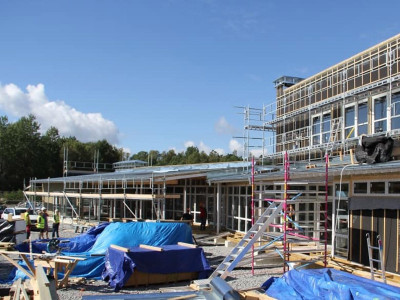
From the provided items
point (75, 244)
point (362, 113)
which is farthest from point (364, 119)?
point (75, 244)

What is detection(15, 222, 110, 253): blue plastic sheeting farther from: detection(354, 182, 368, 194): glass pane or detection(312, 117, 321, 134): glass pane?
detection(312, 117, 321, 134): glass pane

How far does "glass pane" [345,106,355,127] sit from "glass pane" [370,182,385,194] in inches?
313

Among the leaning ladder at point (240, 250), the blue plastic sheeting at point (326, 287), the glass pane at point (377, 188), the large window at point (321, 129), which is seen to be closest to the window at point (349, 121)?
the large window at point (321, 129)

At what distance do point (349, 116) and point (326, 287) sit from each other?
551 inches

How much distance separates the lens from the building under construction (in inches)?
468

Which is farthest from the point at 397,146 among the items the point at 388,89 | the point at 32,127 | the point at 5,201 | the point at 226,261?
the point at 32,127

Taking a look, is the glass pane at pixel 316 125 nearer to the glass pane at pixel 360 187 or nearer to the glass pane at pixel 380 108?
the glass pane at pixel 380 108

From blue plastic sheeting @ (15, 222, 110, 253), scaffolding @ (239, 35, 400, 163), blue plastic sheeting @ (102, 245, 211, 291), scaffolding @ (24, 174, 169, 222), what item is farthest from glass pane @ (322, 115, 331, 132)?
blue plastic sheeting @ (15, 222, 110, 253)

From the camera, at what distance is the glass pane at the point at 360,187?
40.8ft

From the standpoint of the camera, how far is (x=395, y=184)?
11.3m

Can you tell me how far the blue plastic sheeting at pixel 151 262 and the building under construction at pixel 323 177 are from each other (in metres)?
2.10

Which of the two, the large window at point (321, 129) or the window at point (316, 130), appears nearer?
the large window at point (321, 129)

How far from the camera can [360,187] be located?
12648 mm

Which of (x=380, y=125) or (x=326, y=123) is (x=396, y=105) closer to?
(x=380, y=125)
